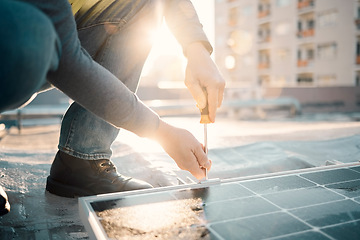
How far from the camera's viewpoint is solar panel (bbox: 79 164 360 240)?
737 mm

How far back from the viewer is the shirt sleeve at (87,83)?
721 mm

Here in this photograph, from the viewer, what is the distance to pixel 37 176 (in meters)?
1.48

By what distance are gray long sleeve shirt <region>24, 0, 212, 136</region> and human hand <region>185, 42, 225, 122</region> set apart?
0.77 feet

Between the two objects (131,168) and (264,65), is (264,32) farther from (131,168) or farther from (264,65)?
(131,168)

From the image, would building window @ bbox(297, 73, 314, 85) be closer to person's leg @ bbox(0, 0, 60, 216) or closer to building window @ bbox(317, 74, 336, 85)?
building window @ bbox(317, 74, 336, 85)

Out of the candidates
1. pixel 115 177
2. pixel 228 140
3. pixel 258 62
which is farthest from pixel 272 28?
pixel 115 177

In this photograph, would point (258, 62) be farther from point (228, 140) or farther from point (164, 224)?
point (164, 224)

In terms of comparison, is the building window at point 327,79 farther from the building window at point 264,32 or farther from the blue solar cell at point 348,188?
the blue solar cell at point 348,188

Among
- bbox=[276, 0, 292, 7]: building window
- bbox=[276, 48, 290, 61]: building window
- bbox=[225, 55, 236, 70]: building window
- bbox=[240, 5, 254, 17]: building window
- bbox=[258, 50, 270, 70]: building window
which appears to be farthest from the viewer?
bbox=[225, 55, 236, 70]: building window

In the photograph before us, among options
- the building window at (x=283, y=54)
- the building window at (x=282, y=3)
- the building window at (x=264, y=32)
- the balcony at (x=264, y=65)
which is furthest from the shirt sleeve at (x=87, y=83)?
the building window at (x=264, y=32)

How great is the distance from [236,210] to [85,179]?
0.60 m

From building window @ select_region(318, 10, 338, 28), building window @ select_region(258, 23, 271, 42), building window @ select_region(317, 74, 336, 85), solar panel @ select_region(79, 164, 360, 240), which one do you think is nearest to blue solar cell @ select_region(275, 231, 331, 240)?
solar panel @ select_region(79, 164, 360, 240)

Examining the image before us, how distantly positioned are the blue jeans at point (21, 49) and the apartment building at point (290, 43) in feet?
47.8

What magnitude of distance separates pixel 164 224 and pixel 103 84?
14.7 inches
